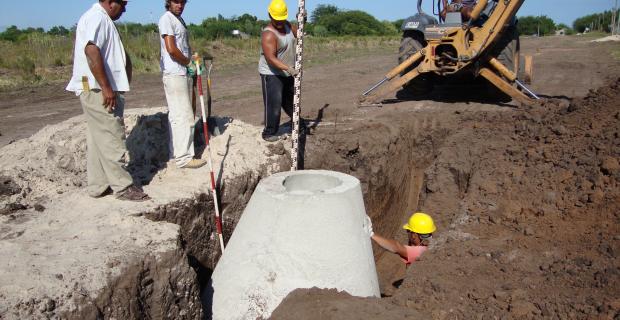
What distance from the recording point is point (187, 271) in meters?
3.62

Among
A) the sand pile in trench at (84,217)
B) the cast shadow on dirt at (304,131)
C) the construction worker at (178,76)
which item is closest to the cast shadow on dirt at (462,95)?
the cast shadow on dirt at (304,131)

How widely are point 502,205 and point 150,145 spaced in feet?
12.9

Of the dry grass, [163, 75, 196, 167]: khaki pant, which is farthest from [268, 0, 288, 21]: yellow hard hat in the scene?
the dry grass

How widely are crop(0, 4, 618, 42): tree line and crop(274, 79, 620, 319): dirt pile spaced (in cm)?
1757

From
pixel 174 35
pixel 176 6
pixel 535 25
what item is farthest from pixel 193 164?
pixel 535 25

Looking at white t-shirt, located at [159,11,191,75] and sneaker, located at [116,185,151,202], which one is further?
white t-shirt, located at [159,11,191,75]

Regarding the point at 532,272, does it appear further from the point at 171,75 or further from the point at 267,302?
the point at 171,75

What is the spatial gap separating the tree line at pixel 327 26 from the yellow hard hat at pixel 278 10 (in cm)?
1767

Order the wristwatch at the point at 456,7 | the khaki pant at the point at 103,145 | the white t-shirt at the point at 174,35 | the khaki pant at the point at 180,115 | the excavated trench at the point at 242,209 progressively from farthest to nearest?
the wristwatch at the point at 456,7
the khaki pant at the point at 180,115
the white t-shirt at the point at 174,35
the khaki pant at the point at 103,145
the excavated trench at the point at 242,209

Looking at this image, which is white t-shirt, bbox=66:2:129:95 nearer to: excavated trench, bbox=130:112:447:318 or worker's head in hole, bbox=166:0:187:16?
worker's head in hole, bbox=166:0:187:16

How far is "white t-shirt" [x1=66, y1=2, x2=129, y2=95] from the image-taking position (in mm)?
3979

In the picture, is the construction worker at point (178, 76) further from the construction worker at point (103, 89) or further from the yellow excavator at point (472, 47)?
the yellow excavator at point (472, 47)

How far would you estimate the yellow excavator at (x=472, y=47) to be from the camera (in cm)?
795

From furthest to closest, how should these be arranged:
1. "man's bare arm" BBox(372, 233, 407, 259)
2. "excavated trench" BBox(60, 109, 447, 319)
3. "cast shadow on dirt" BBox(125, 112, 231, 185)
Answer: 1. "cast shadow on dirt" BBox(125, 112, 231, 185)
2. "man's bare arm" BBox(372, 233, 407, 259)
3. "excavated trench" BBox(60, 109, 447, 319)
